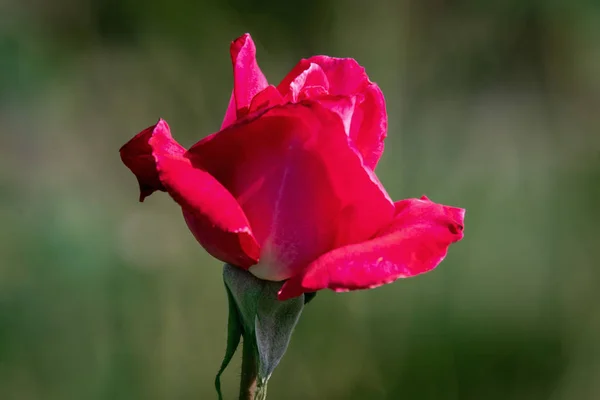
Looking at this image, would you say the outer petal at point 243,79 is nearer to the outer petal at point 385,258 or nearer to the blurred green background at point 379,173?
the outer petal at point 385,258

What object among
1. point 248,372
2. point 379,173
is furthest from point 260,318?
point 379,173

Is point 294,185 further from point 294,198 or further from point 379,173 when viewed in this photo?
point 379,173

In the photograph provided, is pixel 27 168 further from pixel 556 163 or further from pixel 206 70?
pixel 556 163

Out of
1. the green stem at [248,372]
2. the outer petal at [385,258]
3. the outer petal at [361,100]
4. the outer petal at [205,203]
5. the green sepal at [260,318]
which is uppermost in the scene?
the outer petal at [361,100]

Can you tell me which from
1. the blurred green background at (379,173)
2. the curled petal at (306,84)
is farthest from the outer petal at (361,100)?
the blurred green background at (379,173)

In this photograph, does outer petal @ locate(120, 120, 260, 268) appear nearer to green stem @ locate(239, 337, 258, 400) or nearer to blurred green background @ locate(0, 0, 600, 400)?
green stem @ locate(239, 337, 258, 400)

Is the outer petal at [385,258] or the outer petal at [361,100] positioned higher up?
the outer petal at [361,100]
